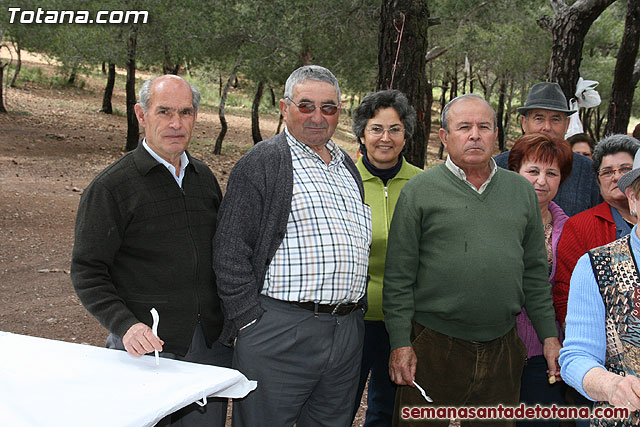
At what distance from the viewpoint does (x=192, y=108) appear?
2.97 metres

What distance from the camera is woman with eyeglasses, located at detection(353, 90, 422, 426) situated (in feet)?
11.7

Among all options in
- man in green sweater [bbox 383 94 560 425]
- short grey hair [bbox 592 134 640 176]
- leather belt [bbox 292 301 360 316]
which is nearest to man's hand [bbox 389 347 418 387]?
man in green sweater [bbox 383 94 560 425]

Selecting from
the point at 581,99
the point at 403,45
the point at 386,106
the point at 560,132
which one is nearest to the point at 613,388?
the point at 386,106

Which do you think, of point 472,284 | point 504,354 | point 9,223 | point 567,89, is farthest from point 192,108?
point 9,223

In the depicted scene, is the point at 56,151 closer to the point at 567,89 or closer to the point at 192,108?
the point at 567,89

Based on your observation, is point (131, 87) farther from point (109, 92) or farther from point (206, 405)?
point (206, 405)

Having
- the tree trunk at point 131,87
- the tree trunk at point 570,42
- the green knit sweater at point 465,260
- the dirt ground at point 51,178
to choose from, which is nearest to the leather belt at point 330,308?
the green knit sweater at point 465,260

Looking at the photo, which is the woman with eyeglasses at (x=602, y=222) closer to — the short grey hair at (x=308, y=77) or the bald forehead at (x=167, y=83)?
the short grey hair at (x=308, y=77)

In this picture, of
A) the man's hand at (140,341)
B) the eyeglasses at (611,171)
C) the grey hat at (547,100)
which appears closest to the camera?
the man's hand at (140,341)

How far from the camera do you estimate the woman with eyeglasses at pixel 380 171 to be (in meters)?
3.58

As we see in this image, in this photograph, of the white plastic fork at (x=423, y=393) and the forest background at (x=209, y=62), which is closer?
the white plastic fork at (x=423, y=393)

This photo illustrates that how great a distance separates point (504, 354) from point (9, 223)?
890 centimetres

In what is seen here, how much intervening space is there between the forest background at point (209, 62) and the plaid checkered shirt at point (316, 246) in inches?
125

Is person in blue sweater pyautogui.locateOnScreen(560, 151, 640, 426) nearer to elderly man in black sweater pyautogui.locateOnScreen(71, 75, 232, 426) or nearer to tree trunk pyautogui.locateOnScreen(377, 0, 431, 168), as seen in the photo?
elderly man in black sweater pyautogui.locateOnScreen(71, 75, 232, 426)
